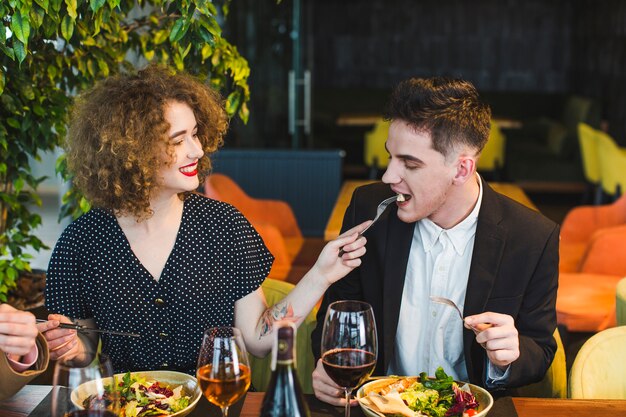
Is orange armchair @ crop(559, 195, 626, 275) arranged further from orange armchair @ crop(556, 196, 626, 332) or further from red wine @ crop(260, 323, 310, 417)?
red wine @ crop(260, 323, 310, 417)

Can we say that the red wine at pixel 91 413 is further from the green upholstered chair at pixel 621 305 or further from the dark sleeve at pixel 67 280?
the green upholstered chair at pixel 621 305

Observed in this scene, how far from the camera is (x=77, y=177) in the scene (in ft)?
7.32

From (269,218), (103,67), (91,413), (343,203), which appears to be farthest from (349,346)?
(269,218)

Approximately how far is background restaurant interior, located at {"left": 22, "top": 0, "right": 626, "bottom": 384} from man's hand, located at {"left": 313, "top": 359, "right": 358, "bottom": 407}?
4.24 metres

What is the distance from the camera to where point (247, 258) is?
2.26m

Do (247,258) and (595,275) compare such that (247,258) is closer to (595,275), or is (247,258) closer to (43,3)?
(43,3)

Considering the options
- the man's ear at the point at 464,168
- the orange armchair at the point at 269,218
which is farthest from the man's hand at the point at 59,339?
the orange armchair at the point at 269,218

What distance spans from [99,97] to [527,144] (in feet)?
24.6

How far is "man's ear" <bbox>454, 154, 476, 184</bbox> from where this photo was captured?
213cm

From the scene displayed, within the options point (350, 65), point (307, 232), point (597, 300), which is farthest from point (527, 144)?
point (597, 300)

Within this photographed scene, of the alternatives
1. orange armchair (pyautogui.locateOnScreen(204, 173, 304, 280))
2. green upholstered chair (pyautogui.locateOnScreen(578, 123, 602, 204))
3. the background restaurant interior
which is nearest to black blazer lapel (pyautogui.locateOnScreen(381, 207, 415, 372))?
orange armchair (pyautogui.locateOnScreen(204, 173, 304, 280))

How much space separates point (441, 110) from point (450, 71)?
914 centimetres

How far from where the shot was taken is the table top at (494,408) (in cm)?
173

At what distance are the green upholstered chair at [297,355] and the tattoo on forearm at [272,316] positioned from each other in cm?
9
